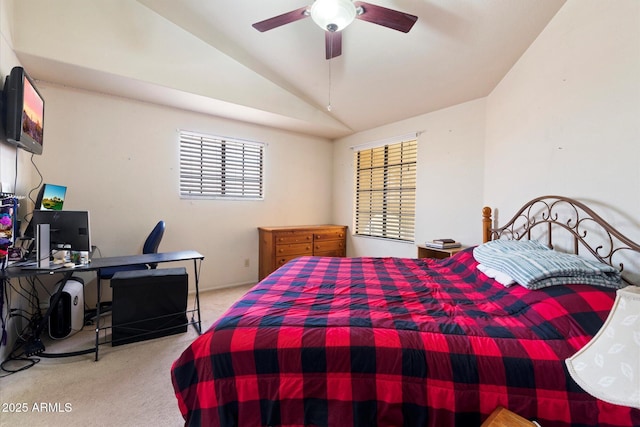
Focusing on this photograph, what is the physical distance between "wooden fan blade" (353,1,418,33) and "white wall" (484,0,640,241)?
103 cm

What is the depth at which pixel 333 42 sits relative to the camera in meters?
1.96

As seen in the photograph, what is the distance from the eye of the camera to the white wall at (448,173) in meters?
2.92

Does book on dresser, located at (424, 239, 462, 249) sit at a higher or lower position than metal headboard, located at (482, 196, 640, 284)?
lower

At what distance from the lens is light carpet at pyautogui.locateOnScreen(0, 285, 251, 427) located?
1480 millimetres

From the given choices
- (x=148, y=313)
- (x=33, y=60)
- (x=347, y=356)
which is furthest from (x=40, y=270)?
(x=347, y=356)

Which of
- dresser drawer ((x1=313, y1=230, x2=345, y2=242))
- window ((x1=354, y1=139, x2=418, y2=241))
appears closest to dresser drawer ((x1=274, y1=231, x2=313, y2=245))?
dresser drawer ((x1=313, y1=230, x2=345, y2=242))

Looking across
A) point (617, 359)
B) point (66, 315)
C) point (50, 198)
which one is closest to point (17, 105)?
point (50, 198)

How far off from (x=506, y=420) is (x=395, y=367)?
369 millimetres

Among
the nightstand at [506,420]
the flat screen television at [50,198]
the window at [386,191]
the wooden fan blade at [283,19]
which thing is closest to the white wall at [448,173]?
the window at [386,191]

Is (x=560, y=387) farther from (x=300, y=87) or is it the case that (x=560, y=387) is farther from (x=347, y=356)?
(x=300, y=87)

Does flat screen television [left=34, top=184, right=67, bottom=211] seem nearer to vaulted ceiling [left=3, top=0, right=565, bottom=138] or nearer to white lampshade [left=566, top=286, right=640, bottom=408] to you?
vaulted ceiling [left=3, top=0, right=565, bottom=138]

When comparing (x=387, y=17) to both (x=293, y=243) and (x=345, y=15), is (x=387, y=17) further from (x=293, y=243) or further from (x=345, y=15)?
(x=293, y=243)

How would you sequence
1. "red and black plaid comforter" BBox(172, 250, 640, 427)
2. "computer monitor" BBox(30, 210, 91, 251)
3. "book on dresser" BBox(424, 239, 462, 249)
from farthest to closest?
"book on dresser" BBox(424, 239, 462, 249) < "computer monitor" BBox(30, 210, 91, 251) < "red and black plaid comforter" BBox(172, 250, 640, 427)

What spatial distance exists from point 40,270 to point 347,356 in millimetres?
2212
